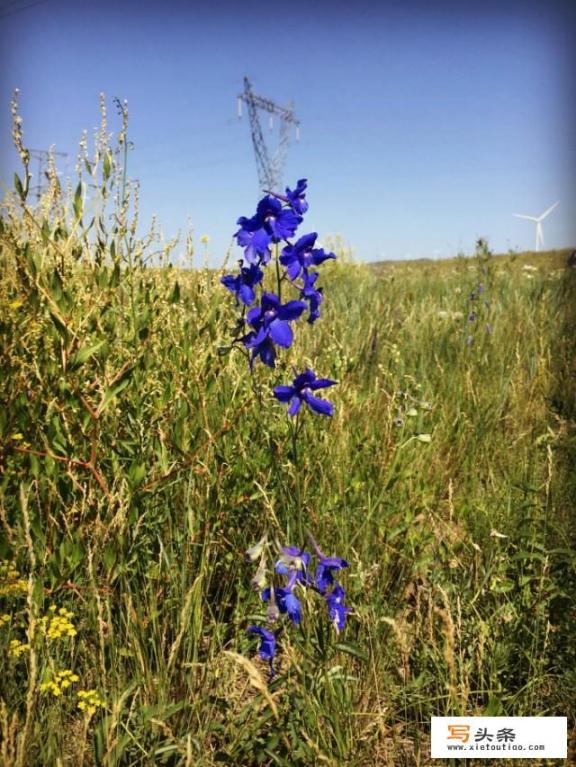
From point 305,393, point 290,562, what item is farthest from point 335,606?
point 305,393

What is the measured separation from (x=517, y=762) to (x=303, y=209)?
1.37 metres

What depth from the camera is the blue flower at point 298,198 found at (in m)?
1.46

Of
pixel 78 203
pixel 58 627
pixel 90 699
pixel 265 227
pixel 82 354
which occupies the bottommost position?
pixel 90 699

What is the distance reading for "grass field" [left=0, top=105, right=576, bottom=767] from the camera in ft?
4.66

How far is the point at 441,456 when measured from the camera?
9.26 feet

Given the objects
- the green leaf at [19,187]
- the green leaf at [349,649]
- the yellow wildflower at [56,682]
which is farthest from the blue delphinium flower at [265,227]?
the yellow wildflower at [56,682]

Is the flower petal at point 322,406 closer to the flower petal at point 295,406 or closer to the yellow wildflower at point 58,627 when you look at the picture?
the flower petal at point 295,406

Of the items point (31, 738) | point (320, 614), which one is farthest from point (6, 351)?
point (320, 614)

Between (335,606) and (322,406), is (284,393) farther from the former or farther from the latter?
(335,606)

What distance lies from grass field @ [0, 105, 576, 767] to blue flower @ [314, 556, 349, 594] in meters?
0.06

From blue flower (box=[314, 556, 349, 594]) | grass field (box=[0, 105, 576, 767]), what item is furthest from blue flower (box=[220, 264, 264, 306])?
blue flower (box=[314, 556, 349, 594])

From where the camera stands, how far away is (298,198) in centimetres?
147

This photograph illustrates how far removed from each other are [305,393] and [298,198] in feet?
1.50

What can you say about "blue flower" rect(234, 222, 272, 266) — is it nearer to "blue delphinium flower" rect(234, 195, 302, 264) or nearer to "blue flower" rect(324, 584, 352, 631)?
"blue delphinium flower" rect(234, 195, 302, 264)
